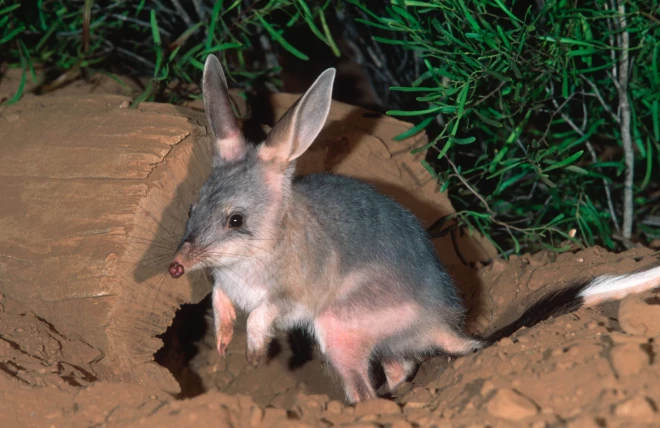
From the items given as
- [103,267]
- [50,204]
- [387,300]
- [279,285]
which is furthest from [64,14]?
[387,300]

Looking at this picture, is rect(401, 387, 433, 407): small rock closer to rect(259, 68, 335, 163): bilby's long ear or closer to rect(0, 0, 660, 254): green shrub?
rect(259, 68, 335, 163): bilby's long ear

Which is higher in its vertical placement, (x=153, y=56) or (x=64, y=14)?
(x=64, y=14)

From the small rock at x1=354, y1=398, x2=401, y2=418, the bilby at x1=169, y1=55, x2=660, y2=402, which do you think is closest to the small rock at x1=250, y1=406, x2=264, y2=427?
the small rock at x1=354, y1=398, x2=401, y2=418

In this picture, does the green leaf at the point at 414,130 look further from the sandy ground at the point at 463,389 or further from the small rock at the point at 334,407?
the small rock at the point at 334,407

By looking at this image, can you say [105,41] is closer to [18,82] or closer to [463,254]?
[18,82]

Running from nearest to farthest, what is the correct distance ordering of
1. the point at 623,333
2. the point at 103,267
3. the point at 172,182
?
the point at 623,333
the point at 103,267
the point at 172,182

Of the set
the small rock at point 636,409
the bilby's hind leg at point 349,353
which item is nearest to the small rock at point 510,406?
the small rock at point 636,409

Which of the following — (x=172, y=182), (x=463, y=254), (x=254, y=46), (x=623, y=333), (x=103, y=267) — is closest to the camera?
(x=623, y=333)
